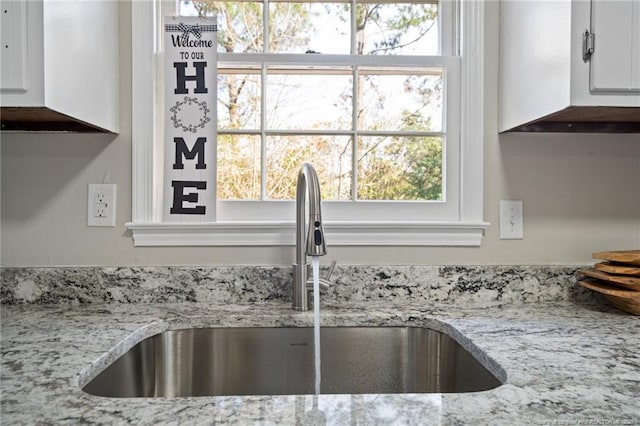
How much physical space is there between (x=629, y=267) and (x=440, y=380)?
544 mm

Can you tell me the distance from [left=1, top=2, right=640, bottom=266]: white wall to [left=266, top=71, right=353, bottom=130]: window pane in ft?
1.26

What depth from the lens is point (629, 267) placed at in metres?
1.11

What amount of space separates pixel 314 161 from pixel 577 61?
0.71m

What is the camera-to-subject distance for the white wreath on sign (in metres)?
→ 1.26

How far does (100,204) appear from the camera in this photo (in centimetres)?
124

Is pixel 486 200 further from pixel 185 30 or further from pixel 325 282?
pixel 185 30

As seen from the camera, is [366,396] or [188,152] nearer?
[366,396]

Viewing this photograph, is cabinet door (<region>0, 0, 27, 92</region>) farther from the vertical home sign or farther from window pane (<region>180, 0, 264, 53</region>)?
window pane (<region>180, 0, 264, 53</region>)

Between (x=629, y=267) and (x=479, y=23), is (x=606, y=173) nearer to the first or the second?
(x=629, y=267)

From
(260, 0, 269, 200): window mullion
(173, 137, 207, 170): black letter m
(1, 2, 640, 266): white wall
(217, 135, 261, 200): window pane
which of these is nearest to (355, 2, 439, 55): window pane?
(1, 2, 640, 266): white wall

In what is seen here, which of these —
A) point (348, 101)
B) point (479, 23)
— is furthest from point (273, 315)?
point (479, 23)

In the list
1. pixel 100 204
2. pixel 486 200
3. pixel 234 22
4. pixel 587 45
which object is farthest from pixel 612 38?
pixel 100 204

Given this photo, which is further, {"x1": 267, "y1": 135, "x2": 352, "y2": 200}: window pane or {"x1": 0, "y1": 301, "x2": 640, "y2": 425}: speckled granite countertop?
{"x1": 267, "y1": 135, "x2": 352, "y2": 200}: window pane

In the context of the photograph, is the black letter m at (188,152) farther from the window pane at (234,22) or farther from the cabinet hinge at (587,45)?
the cabinet hinge at (587,45)
